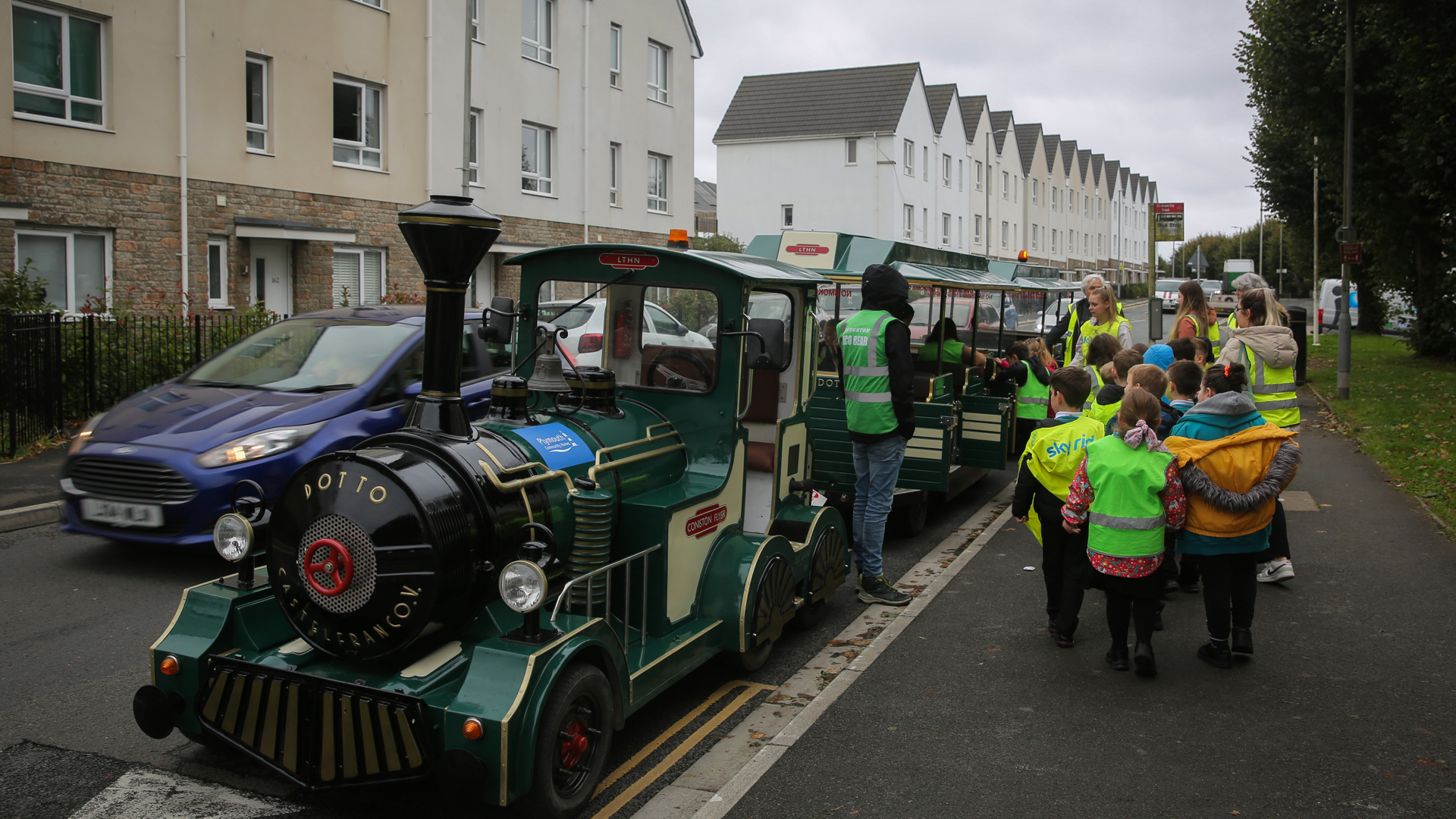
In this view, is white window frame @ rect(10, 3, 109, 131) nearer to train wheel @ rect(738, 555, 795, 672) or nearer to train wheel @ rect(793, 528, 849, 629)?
train wheel @ rect(793, 528, 849, 629)

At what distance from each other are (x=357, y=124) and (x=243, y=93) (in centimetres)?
270

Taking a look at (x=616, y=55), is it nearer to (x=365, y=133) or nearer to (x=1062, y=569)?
(x=365, y=133)

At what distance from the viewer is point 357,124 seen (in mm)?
19094

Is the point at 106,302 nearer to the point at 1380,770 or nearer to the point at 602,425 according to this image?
the point at 602,425

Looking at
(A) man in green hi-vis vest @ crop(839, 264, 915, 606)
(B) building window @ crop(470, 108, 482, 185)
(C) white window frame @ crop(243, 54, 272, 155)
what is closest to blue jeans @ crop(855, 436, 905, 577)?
(A) man in green hi-vis vest @ crop(839, 264, 915, 606)

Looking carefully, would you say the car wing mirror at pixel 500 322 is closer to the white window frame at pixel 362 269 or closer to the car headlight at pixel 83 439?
the car headlight at pixel 83 439

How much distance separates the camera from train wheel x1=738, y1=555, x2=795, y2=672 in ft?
16.3

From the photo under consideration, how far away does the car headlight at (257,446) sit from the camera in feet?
21.8

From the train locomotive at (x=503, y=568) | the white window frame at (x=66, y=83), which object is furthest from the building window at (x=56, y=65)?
the train locomotive at (x=503, y=568)

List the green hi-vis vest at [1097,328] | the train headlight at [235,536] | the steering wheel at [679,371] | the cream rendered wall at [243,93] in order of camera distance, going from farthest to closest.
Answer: the cream rendered wall at [243,93] < the green hi-vis vest at [1097,328] < the steering wheel at [679,371] < the train headlight at [235,536]

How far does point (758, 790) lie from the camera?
399cm

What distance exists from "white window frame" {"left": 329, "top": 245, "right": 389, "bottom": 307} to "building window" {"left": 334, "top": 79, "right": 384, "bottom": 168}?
1.51 meters

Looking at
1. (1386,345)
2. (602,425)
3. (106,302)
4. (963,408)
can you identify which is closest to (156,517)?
(602,425)

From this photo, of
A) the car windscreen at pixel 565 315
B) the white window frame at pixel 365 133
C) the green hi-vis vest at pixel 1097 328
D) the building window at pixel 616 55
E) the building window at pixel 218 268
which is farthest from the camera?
the building window at pixel 616 55
